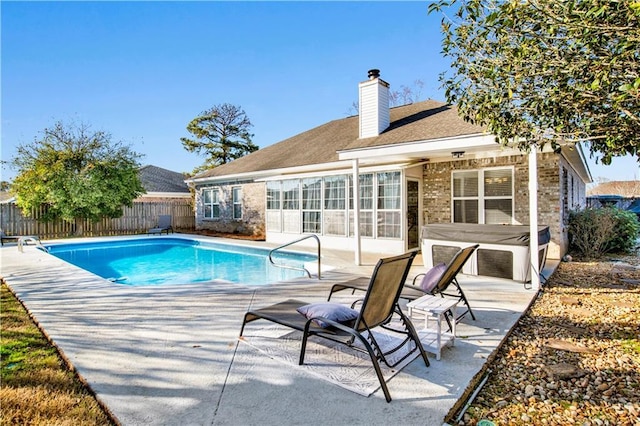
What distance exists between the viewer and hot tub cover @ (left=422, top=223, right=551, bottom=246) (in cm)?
681

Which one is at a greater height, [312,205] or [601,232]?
[312,205]

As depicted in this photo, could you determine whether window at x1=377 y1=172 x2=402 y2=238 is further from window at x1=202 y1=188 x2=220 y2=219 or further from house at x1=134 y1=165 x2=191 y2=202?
house at x1=134 y1=165 x2=191 y2=202

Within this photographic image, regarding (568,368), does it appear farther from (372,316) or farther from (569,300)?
(569,300)

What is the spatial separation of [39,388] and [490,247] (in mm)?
7226

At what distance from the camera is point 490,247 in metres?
7.21

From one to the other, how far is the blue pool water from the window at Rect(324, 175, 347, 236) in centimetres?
160

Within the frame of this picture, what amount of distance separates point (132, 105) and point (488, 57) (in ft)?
58.7

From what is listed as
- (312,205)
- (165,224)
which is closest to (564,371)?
(312,205)

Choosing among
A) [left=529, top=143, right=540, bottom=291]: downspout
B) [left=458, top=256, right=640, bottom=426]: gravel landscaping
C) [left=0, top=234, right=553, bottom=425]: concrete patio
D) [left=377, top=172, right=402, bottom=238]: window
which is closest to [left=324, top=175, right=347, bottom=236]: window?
[left=377, top=172, right=402, bottom=238]: window

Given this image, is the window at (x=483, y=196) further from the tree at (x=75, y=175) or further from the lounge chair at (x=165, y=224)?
the tree at (x=75, y=175)

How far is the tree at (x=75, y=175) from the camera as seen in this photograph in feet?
51.5

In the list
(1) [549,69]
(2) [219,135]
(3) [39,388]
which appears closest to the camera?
(3) [39,388]

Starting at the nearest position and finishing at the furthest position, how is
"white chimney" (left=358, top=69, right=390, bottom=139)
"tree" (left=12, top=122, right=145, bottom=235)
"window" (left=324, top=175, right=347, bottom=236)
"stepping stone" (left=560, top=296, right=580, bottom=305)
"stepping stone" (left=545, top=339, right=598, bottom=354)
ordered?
"stepping stone" (left=545, top=339, right=598, bottom=354), "stepping stone" (left=560, top=296, right=580, bottom=305), "white chimney" (left=358, top=69, right=390, bottom=139), "window" (left=324, top=175, right=347, bottom=236), "tree" (left=12, top=122, right=145, bottom=235)

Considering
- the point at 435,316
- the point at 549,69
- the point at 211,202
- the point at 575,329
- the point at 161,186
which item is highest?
the point at 161,186
